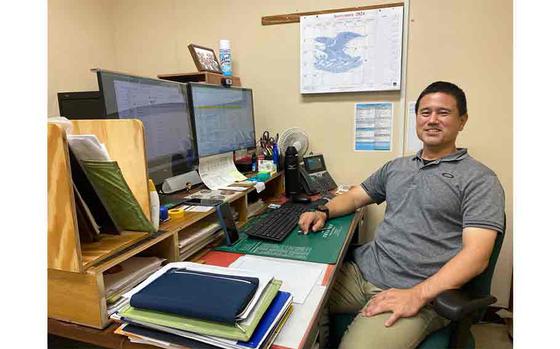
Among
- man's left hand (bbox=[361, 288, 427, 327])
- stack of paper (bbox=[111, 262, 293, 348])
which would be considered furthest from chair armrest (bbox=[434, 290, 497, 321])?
stack of paper (bbox=[111, 262, 293, 348])

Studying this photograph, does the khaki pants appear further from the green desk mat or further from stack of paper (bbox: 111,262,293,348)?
stack of paper (bbox: 111,262,293,348)

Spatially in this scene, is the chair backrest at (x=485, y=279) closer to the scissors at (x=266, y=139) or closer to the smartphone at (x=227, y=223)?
the smartphone at (x=227, y=223)

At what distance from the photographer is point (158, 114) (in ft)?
4.29

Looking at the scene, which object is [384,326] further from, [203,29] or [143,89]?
[203,29]

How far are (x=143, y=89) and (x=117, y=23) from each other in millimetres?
1801

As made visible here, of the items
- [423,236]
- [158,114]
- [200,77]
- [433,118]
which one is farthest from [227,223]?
[200,77]

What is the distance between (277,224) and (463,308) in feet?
2.60

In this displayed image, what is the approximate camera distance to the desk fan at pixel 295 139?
228 cm

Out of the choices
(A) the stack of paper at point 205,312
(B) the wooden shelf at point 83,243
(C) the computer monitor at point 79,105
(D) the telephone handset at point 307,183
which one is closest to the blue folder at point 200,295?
(A) the stack of paper at point 205,312

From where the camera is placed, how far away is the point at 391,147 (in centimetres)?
216

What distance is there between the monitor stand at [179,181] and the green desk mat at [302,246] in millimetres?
360

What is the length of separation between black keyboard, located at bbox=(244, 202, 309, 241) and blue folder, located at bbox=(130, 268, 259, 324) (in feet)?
1.81

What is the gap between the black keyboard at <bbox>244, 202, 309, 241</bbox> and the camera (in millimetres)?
1389
